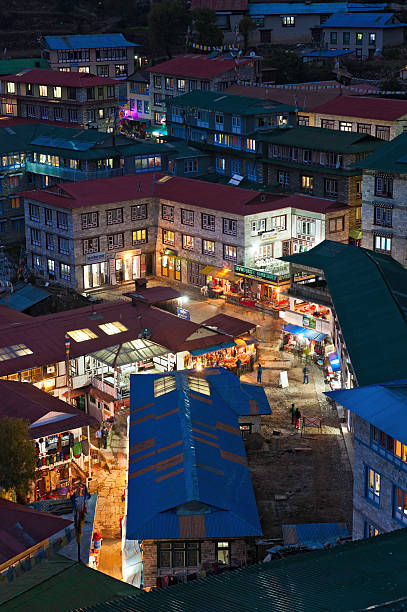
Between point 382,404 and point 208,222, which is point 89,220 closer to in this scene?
point 208,222

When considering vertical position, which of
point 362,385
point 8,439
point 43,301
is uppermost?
point 362,385

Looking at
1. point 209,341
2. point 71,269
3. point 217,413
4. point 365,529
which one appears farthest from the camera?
point 71,269

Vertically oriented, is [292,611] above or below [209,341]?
above

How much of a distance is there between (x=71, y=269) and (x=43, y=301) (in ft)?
14.3

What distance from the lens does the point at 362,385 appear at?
A: 183 ft

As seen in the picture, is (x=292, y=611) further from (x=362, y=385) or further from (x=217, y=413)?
(x=217, y=413)

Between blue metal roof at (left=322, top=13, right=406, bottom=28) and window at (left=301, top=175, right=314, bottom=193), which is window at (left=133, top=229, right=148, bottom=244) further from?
blue metal roof at (left=322, top=13, right=406, bottom=28)

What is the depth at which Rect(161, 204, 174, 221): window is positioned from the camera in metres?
109

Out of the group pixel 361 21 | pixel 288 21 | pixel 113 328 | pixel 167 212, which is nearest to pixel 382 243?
pixel 167 212

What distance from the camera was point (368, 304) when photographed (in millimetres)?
68625

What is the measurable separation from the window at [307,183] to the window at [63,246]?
24.7 metres

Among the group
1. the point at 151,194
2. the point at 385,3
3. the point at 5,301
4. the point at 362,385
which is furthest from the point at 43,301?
the point at 385,3

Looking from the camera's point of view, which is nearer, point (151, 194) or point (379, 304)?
point (379, 304)

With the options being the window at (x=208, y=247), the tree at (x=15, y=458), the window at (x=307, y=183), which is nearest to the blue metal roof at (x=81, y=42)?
the window at (x=307, y=183)
